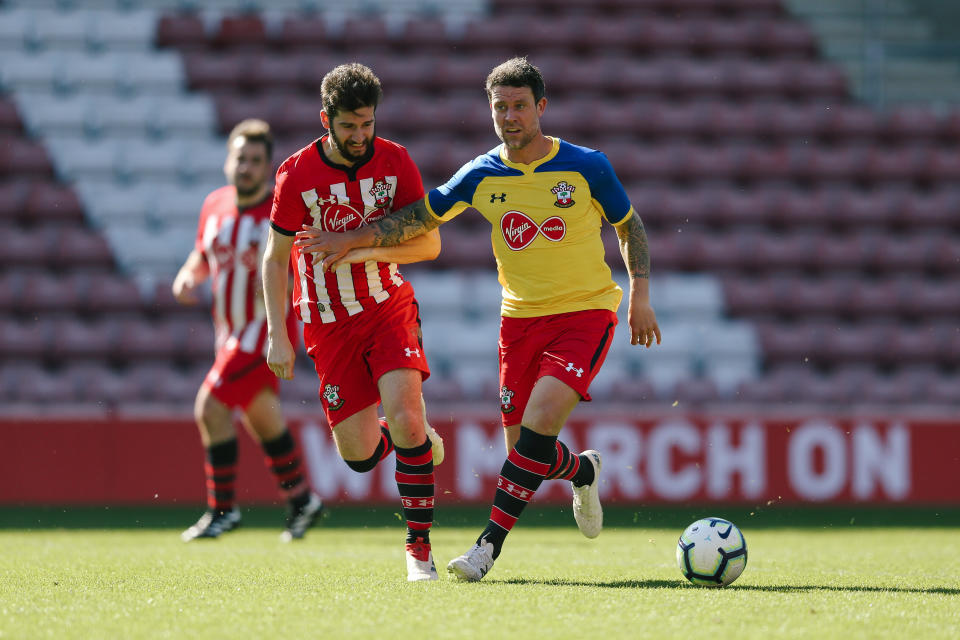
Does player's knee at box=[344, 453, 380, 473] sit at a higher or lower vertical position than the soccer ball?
higher

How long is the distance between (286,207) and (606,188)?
1.27m

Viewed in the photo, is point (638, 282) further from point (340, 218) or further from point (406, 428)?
point (340, 218)

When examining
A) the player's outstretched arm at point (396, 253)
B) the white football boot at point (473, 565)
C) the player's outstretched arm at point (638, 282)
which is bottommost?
the white football boot at point (473, 565)

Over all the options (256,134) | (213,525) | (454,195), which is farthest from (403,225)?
(213,525)

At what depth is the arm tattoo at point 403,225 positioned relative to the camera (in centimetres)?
459

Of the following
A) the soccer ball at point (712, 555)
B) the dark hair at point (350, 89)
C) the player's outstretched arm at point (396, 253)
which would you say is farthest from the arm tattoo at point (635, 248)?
the dark hair at point (350, 89)

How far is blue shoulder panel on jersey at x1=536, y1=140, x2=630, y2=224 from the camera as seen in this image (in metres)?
4.65

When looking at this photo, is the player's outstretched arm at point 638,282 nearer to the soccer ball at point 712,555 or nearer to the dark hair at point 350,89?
the soccer ball at point 712,555

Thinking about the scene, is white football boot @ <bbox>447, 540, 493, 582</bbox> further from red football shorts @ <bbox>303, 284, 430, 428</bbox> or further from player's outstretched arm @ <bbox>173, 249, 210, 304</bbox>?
player's outstretched arm @ <bbox>173, 249, 210, 304</bbox>

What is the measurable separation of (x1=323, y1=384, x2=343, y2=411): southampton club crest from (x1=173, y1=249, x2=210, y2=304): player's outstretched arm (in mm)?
1966

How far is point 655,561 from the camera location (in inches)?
213

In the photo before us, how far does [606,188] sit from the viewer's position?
465 centimetres

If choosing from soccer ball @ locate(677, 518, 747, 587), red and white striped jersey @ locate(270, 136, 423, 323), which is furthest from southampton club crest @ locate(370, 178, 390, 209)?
soccer ball @ locate(677, 518, 747, 587)

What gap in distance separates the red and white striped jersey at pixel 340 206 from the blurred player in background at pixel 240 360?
182 centimetres
